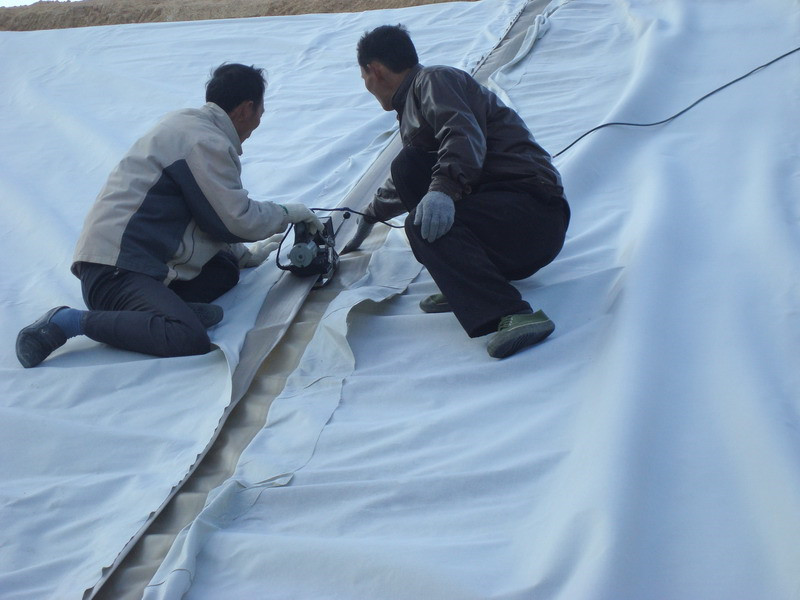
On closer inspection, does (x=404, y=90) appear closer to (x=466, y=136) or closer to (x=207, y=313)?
(x=466, y=136)

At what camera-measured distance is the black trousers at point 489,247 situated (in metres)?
1.79

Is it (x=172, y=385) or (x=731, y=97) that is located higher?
(x=172, y=385)

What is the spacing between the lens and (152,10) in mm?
7285

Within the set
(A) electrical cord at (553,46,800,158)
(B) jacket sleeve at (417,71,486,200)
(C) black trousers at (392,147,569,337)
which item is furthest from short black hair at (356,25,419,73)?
(A) electrical cord at (553,46,800,158)

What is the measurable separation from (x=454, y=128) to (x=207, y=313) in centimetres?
81

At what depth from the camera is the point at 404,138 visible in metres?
2.06

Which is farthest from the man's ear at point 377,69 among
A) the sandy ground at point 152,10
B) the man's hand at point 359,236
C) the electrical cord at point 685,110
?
the sandy ground at point 152,10

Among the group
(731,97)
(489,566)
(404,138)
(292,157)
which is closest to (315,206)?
(292,157)

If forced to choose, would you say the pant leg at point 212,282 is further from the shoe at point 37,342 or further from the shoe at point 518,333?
the shoe at point 518,333

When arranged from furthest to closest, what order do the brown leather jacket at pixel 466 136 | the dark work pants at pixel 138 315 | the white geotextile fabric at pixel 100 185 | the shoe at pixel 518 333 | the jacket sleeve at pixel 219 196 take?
the jacket sleeve at pixel 219 196
the dark work pants at pixel 138 315
the brown leather jacket at pixel 466 136
the shoe at pixel 518 333
the white geotextile fabric at pixel 100 185

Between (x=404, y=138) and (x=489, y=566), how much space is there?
3.86 feet

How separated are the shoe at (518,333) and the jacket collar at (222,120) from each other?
3.12 feet

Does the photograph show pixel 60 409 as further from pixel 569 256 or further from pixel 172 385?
pixel 569 256

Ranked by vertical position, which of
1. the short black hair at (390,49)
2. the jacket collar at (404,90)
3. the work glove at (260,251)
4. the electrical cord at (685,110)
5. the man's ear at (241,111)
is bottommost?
the electrical cord at (685,110)
